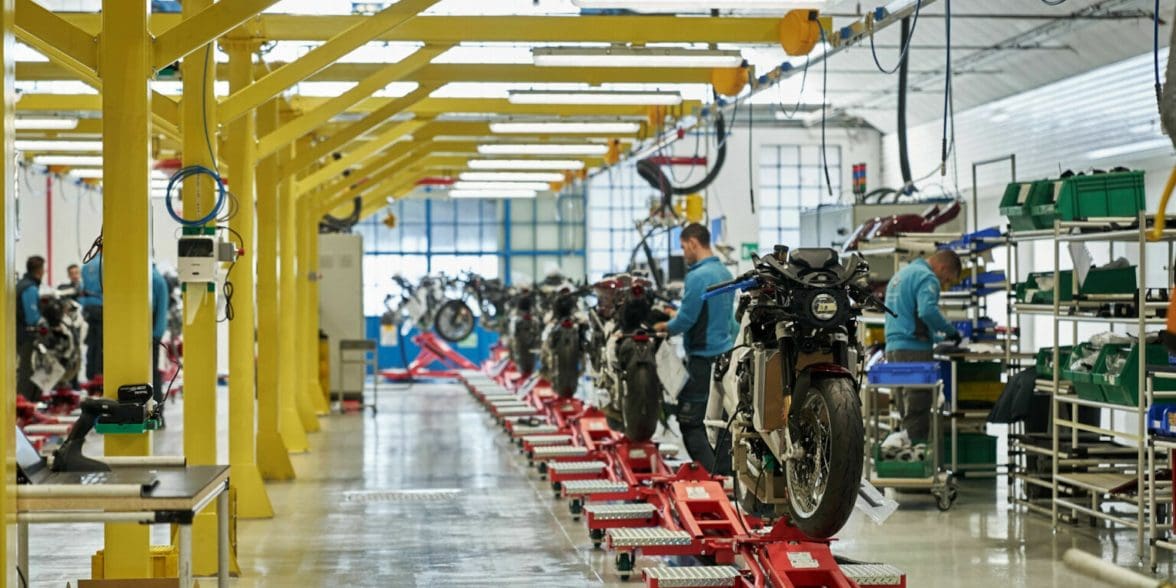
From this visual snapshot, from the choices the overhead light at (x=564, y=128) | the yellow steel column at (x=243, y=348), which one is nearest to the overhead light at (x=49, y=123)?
the overhead light at (x=564, y=128)

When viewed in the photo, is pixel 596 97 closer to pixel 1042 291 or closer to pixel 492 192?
pixel 1042 291

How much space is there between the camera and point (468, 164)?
19.4 meters

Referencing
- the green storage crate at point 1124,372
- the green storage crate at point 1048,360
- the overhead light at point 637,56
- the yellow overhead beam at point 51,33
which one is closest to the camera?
the yellow overhead beam at point 51,33

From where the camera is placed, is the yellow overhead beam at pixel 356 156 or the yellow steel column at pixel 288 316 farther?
the yellow overhead beam at pixel 356 156

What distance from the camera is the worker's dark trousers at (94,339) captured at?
15117 mm

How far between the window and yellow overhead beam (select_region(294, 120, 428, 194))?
43.5ft

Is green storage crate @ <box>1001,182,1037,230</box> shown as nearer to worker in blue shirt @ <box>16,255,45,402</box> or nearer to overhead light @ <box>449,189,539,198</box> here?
worker in blue shirt @ <box>16,255,45,402</box>

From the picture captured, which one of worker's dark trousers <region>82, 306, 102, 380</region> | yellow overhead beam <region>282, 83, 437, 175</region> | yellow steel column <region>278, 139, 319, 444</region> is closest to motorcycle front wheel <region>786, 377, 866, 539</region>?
yellow overhead beam <region>282, 83, 437, 175</region>

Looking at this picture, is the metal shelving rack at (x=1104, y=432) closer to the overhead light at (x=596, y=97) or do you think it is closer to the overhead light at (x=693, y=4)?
the overhead light at (x=693, y=4)

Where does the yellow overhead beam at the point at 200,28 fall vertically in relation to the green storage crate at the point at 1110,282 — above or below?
above

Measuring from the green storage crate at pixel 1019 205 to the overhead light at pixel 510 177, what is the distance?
1157 cm

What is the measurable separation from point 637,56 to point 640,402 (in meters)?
2.35

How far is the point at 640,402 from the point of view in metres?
9.05

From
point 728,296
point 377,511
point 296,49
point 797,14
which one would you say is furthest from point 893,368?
point 296,49
